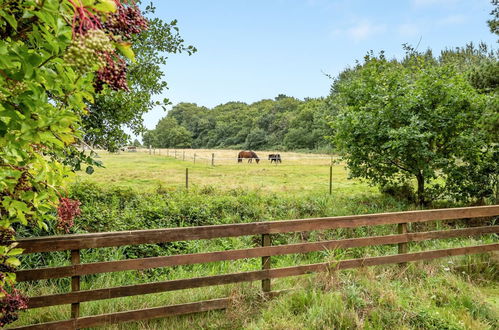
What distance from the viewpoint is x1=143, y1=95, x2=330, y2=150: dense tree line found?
70.0 metres

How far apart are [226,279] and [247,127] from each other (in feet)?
280

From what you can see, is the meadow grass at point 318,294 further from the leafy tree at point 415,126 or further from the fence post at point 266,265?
the leafy tree at point 415,126

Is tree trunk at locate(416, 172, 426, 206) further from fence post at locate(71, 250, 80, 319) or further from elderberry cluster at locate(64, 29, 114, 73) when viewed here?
elderberry cluster at locate(64, 29, 114, 73)

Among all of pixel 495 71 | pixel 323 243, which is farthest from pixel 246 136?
pixel 323 243

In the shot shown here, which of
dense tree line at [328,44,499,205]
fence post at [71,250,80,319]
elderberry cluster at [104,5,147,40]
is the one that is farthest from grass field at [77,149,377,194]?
elderberry cluster at [104,5,147,40]

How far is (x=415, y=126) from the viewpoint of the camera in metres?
8.84

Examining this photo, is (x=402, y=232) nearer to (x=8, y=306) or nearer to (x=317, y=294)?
(x=317, y=294)

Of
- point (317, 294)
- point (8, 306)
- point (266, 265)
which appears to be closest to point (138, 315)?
point (266, 265)

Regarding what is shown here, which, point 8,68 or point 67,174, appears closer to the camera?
point 8,68

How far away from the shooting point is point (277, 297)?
12.7 ft

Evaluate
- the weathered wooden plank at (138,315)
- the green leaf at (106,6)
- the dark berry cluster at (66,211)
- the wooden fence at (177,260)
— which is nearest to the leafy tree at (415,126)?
the wooden fence at (177,260)

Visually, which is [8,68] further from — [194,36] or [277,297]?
[194,36]

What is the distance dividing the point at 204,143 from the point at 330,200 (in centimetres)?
8997

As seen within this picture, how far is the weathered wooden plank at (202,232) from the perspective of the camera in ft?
10.2
